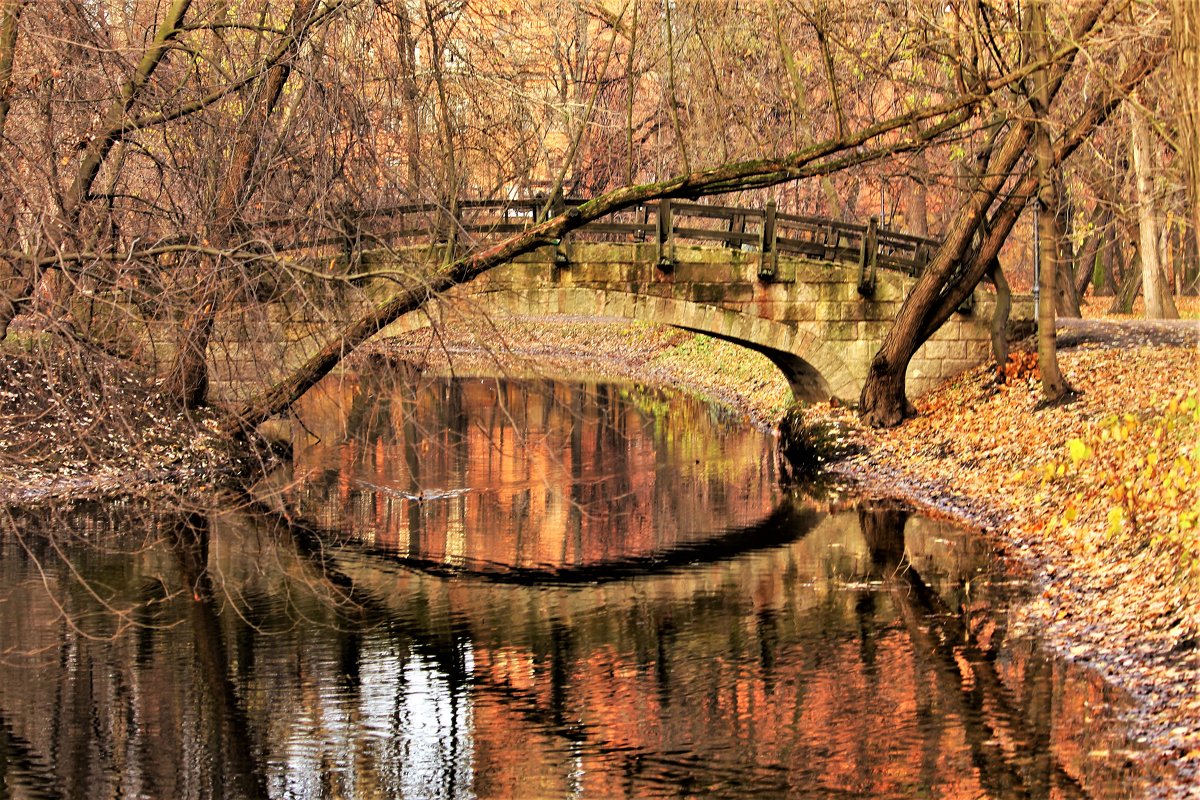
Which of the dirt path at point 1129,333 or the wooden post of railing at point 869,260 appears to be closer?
the wooden post of railing at point 869,260

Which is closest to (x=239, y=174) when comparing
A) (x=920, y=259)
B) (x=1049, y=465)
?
(x=1049, y=465)

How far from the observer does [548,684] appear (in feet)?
34.1

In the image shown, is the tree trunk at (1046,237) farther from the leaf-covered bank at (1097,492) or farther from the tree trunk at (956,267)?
the leaf-covered bank at (1097,492)

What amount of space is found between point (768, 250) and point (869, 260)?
147 centimetres

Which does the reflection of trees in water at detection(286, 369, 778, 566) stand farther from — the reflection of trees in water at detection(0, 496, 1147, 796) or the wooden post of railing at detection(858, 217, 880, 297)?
the wooden post of railing at detection(858, 217, 880, 297)

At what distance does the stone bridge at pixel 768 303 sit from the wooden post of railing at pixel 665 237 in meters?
0.09

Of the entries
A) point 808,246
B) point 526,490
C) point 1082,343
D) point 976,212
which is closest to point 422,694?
point 526,490

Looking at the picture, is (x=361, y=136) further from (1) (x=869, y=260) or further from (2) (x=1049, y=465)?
(1) (x=869, y=260)

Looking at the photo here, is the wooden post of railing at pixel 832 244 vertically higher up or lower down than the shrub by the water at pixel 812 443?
higher up

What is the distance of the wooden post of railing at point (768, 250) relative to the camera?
2033 cm

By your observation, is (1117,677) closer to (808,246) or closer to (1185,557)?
(1185,557)

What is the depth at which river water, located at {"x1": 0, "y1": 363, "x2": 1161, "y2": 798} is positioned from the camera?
8586 mm

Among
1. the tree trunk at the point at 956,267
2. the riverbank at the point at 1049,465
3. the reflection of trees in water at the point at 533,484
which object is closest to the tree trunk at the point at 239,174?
the riverbank at the point at 1049,465

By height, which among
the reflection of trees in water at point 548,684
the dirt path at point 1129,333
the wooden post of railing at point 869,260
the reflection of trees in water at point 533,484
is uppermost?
the wooden post of railing at point 869,260
